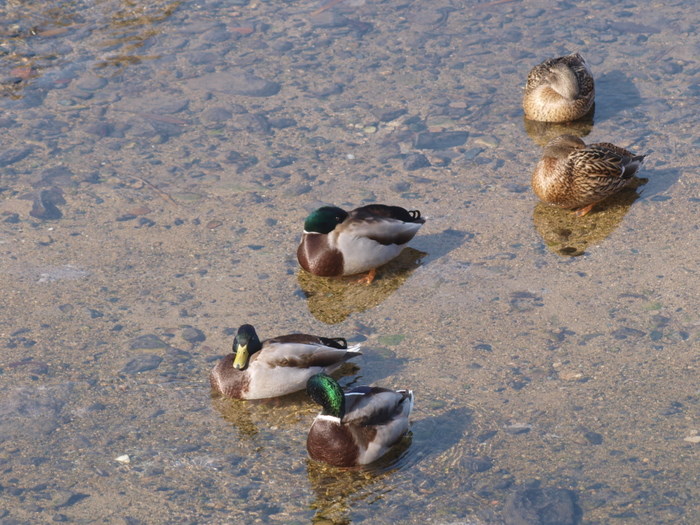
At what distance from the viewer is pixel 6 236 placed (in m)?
7.42

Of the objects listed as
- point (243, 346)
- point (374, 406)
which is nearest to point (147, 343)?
point (243, 346)

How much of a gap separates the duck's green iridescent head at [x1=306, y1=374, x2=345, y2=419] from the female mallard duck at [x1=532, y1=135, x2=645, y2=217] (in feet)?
9.95

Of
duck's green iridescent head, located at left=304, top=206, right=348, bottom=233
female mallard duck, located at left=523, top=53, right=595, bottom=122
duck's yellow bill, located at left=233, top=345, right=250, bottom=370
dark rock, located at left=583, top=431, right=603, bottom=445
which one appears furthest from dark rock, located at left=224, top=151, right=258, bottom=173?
dark rock, located at left=583, top=431, right=603, bottom=445

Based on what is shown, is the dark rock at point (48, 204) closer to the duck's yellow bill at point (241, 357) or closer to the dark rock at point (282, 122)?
the dark rock at point (282, 122)

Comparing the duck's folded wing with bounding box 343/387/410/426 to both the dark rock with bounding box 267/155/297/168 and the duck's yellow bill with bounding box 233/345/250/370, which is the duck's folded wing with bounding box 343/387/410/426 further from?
the dark rock with bounding box 267/155/297/168

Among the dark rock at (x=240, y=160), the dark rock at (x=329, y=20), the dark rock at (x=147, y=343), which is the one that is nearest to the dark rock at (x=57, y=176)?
the dark rock at (x=240, y=160)

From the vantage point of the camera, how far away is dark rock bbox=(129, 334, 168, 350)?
6.23 meters

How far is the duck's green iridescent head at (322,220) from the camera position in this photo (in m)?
6.85

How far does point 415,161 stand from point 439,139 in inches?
19.0

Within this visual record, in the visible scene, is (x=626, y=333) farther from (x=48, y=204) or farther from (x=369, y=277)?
(x=48, y=204)

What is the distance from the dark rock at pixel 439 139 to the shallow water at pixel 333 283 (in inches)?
1.1

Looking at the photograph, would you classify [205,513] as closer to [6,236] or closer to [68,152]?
[6,236]

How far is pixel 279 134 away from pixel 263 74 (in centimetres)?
129

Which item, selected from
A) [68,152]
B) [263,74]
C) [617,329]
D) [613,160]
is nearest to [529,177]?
[613,160]
